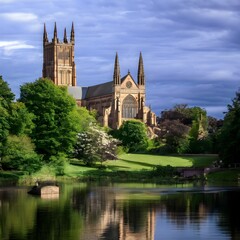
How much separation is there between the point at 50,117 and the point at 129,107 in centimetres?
10486

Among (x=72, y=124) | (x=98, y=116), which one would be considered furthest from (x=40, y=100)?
(x=98, y=116)

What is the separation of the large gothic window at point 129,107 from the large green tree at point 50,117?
326 ft

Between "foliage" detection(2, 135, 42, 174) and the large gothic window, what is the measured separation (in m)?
113

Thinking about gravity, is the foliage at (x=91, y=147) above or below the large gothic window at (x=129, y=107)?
below

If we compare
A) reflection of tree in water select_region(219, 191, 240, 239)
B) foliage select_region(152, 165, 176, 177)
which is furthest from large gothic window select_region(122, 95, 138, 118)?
reflection of tree in water select_region(219, 191, 240, 239)

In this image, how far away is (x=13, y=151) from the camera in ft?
263

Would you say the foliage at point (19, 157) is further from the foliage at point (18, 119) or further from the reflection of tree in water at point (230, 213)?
the reflection of tree in water at point (230, 213)

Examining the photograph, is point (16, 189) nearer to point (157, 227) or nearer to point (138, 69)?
point (157, 227)

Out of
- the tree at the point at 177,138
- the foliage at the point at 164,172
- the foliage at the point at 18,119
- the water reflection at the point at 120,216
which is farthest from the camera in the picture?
the tree at the point at 177,138

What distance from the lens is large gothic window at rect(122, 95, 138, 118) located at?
195 m

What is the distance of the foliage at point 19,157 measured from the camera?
80.2 m

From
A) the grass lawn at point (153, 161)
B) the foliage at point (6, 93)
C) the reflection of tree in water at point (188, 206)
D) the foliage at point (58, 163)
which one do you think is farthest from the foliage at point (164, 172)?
the reflection of tree in water at point (188, 206)

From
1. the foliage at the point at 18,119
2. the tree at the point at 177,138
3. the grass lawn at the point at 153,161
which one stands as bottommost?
the grass lawn at the point at 153,161

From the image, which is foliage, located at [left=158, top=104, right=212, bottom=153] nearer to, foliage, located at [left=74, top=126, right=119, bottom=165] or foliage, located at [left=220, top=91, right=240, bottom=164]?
foliage, located at [left=74, top=126, right=119, bottom=165]
